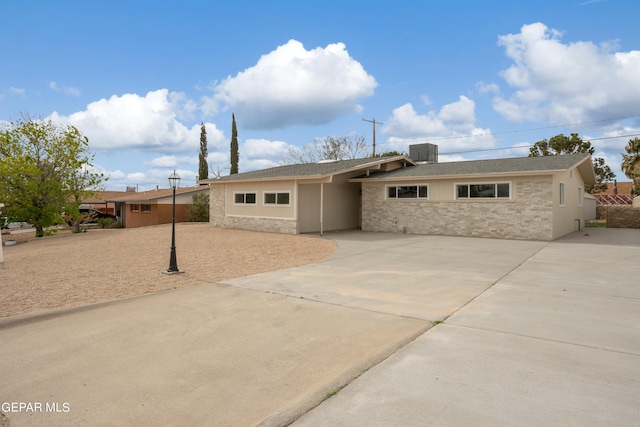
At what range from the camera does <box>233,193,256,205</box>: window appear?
2042cm

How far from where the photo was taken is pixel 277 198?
19.0 meters

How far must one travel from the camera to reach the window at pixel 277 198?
18.5 m

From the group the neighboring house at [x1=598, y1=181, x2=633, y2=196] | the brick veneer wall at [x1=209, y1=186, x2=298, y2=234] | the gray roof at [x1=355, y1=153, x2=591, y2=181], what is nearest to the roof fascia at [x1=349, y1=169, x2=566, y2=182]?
the gray roof at [x1=355, y1=153, x2=591, y2=181]

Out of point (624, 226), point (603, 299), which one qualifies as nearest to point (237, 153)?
point (624, 226)

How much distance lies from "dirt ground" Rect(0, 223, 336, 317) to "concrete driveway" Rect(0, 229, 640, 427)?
0.99 m

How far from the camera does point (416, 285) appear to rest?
7395mm

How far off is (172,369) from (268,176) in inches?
628

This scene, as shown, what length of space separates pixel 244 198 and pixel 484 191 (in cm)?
1242

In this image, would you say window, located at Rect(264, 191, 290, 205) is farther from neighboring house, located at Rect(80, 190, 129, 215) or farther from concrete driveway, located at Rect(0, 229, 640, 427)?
neighboring house, located at Rect(80, 190, 129, 215)

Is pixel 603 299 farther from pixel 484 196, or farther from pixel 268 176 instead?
pixel 268 176

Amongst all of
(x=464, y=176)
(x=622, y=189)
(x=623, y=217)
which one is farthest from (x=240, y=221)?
(x=622, y=189)

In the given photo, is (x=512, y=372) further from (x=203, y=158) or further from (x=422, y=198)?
(x=203, y=158)

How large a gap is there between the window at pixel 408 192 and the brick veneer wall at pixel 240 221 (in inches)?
207

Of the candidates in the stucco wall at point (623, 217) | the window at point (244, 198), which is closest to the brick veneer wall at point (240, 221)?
the window at point (244, 198)
